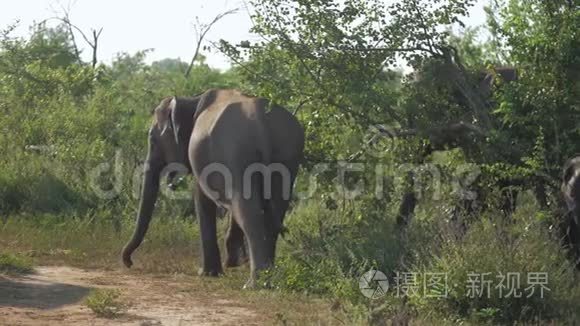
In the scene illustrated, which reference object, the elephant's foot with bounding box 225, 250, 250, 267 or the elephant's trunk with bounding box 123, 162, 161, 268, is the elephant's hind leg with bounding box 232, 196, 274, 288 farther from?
the elephant's trunk with bounding box 123, 162, 161, 268

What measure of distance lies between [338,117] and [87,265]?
9.80ft

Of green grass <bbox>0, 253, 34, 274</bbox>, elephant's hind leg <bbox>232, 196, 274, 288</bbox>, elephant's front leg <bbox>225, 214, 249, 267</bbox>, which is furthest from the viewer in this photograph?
elephant's front leg <bbox>225, 214, 249, 267</bbox>

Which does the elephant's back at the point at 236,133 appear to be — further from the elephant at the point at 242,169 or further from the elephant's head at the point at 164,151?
the elephant's head at the point at 164,151

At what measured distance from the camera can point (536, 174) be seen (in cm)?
997

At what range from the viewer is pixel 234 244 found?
11719mm

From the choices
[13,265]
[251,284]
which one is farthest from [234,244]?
[13,265]

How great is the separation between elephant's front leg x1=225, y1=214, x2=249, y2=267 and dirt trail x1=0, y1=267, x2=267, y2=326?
0.75 meters

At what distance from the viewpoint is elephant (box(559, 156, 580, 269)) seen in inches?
368

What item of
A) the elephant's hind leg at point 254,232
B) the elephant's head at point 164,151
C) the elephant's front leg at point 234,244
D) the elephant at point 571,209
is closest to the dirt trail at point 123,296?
the elephant's hind leg at point 254,232

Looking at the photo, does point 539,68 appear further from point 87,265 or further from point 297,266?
point 87,265

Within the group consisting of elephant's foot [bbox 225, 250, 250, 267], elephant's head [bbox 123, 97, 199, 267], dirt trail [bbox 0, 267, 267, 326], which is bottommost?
dirt trail [bbox 0, 267, 267, 326]

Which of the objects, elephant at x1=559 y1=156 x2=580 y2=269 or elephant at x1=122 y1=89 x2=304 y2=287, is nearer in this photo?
elephant at x1=559 y1=156 x2=580 y2=269

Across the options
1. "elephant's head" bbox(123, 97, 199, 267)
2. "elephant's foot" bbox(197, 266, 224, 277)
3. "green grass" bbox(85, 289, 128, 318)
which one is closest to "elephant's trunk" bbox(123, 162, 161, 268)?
"elephant's head" bbox(123, 97, 199, 267)

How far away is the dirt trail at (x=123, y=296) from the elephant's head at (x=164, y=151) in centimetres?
92
